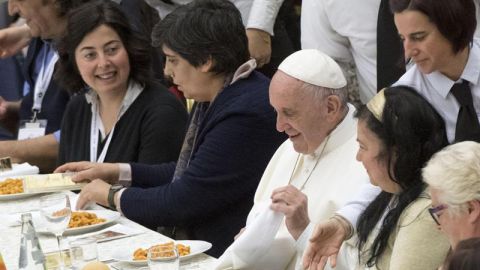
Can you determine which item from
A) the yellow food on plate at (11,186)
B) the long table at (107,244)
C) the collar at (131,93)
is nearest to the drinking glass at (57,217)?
the long table at (107,244)

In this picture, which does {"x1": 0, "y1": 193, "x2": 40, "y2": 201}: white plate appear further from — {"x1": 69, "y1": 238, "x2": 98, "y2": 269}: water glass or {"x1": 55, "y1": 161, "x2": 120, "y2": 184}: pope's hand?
{"x1": 69, "y1": 238, "x2": 98, "y2": 269}: water glass

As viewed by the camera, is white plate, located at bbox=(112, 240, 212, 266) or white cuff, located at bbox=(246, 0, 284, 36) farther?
white cuff, located at bbox=(246, 0, 284, 36)

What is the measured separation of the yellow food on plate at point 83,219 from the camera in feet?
11.6

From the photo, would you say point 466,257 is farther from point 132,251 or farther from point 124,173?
point 124,173

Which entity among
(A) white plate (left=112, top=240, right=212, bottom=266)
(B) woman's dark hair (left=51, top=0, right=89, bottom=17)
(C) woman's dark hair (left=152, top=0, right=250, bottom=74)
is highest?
(B) woman's dark hair (left=51, top=0, right=89, bottom=17)

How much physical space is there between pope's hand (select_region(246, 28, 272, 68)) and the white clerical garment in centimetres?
142

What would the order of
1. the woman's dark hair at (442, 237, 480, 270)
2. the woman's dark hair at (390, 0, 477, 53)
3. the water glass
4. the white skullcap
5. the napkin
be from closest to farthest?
the woman's dark hair at (442, 237, 480, 270), the water glass, the napkin, the woman's dark hair at (390, 0, 477, 53), the white skullcap

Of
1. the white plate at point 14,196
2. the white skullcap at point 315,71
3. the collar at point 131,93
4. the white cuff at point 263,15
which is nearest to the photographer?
the white skullcap at point 315,71

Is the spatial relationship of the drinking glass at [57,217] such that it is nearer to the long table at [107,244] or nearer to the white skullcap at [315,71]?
the long table at [107,244]

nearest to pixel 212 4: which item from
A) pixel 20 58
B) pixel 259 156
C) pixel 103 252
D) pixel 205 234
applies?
pixel 259 156

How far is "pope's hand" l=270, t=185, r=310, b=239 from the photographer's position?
118 inches

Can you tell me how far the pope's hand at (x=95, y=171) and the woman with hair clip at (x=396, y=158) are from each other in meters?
1.59

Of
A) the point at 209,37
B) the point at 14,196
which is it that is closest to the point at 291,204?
the point at 209,37

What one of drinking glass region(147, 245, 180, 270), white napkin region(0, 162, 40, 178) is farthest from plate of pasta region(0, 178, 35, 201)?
drinking glass region(147, 245, 180, 270)
